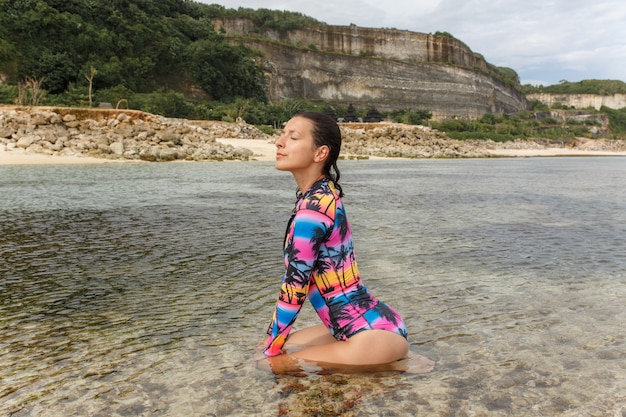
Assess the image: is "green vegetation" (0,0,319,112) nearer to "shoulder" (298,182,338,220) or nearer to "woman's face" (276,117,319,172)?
"woman's face" (276,117,319,172)

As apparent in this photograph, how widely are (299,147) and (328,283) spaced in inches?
30.3

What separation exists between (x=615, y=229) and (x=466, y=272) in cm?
427

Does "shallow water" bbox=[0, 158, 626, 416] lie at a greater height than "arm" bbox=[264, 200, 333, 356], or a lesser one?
lesser

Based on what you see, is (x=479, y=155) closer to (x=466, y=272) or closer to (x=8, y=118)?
(x=8, y=118)

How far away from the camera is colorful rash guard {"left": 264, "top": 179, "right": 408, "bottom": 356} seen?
8.86 feet

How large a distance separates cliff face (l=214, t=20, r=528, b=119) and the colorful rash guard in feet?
292

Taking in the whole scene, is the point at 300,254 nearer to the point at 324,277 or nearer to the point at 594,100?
the point at 324,277

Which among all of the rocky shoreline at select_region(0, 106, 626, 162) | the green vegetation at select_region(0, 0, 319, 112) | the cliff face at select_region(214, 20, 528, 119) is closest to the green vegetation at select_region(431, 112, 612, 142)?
the cliff face at select_region(214, 20, 528, 119)

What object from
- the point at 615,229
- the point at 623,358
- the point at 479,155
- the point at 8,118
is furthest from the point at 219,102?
the point at 623,358

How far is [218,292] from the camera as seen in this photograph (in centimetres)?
454

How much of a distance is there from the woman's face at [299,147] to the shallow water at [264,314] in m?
1.17

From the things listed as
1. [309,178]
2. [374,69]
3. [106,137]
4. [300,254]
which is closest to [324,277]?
[300,254]

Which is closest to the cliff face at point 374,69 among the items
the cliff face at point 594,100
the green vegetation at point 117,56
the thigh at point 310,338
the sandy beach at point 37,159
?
the green vegetation at point 117,56

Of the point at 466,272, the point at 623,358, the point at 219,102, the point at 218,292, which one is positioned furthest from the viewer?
the point at 219,102
